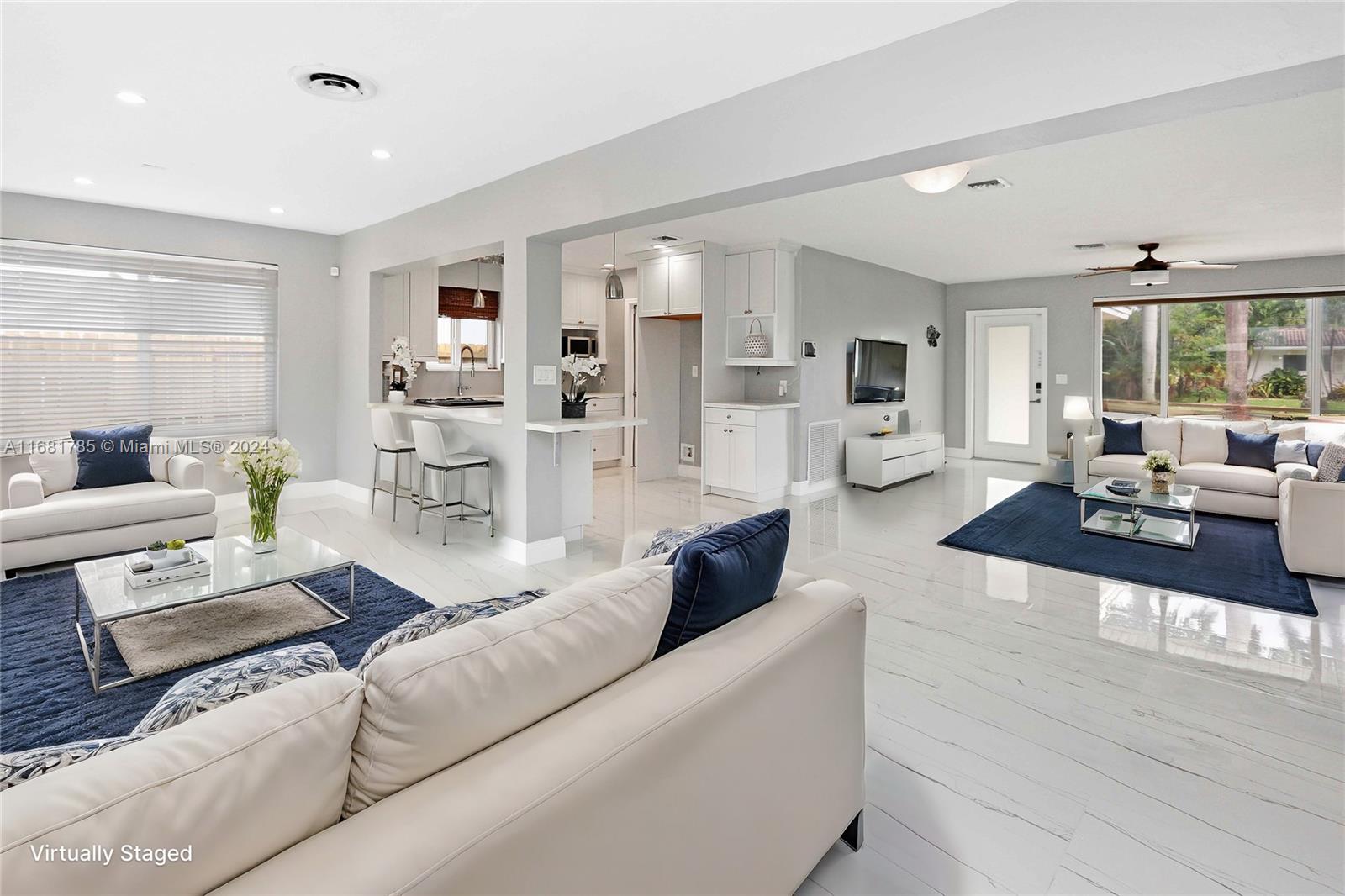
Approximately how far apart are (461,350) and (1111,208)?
20.3 ft

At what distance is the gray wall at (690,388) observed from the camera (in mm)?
8125

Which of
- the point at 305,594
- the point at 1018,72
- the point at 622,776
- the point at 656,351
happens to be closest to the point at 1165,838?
the point at 622,776

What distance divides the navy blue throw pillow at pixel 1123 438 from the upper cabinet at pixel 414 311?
698cm

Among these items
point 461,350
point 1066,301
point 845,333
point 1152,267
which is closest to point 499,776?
point 461,350

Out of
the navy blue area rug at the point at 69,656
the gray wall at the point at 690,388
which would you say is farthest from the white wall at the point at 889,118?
the gray wall at the point at 690,388

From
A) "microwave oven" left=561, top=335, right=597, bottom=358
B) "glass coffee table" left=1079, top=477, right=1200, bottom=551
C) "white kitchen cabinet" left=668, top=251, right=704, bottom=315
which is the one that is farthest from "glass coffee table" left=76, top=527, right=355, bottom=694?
"glass coffee table" left=1079, top=477, right=1200, bottom=551

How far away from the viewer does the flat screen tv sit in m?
7.69

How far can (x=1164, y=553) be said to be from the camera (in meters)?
4.72

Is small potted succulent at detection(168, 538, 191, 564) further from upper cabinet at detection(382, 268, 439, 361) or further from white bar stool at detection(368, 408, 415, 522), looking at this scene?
upper cabinet at detection(382, 268, 439, 361)

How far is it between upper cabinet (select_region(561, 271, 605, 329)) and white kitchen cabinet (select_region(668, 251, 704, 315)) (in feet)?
4.84

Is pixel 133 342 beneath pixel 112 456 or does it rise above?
above

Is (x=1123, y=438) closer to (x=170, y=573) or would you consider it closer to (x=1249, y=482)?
(x=1249, y=482)

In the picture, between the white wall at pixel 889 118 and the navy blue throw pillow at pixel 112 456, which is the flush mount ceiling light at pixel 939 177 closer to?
the white wall at pixel 889 118

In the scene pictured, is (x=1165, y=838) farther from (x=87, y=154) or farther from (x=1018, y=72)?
(x=87, y=154)
